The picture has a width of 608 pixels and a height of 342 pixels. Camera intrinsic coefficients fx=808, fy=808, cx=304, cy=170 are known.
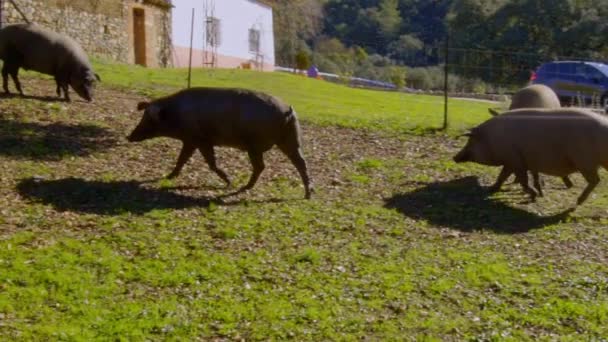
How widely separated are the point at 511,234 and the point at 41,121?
7.81m

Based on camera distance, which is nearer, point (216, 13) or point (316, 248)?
point (316, 248)

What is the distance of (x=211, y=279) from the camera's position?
7859mm

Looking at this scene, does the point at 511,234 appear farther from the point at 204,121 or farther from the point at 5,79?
the point at 5,79

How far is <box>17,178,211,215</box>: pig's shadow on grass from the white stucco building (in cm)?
2188

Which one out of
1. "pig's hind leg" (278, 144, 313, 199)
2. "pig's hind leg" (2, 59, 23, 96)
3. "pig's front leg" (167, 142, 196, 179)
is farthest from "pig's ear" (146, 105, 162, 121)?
"pig's hind leg" (2, 59, 23, 96)

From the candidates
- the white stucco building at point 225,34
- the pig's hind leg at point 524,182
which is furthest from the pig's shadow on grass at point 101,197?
the white stucco building at point 225,34

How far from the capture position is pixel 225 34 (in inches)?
1467

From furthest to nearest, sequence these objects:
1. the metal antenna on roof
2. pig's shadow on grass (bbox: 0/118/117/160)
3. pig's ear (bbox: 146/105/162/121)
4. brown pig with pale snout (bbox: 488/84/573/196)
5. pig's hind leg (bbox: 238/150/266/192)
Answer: the metal antenna on roof, brown pig with pale snout (bbox: 488/84/573/196), pig's shadow on grass (bbox: 0/118/117/160), pig's ear (bbox: 146/105/162/121), pig's hind leg (bbox: 238/150/266/192)

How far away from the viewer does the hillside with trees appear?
1491 inches

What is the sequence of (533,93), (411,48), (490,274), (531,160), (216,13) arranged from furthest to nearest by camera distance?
(411,48) < (216,13) < (533,93) < (531,160) < (490,274)

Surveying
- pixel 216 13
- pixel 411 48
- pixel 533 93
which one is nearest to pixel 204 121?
pixel 533 93

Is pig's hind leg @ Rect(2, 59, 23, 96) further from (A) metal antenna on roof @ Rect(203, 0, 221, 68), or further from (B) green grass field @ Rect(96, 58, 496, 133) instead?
(A) metal antenna on roof @ Rect(203, 0, 221, 68)

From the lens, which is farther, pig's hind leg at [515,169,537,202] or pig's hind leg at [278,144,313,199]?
pig's hind leg at [515,169,537,202]

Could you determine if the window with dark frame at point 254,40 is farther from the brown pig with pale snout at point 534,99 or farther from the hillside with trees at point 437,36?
→ the brown pig with pale snout at point 534,99
